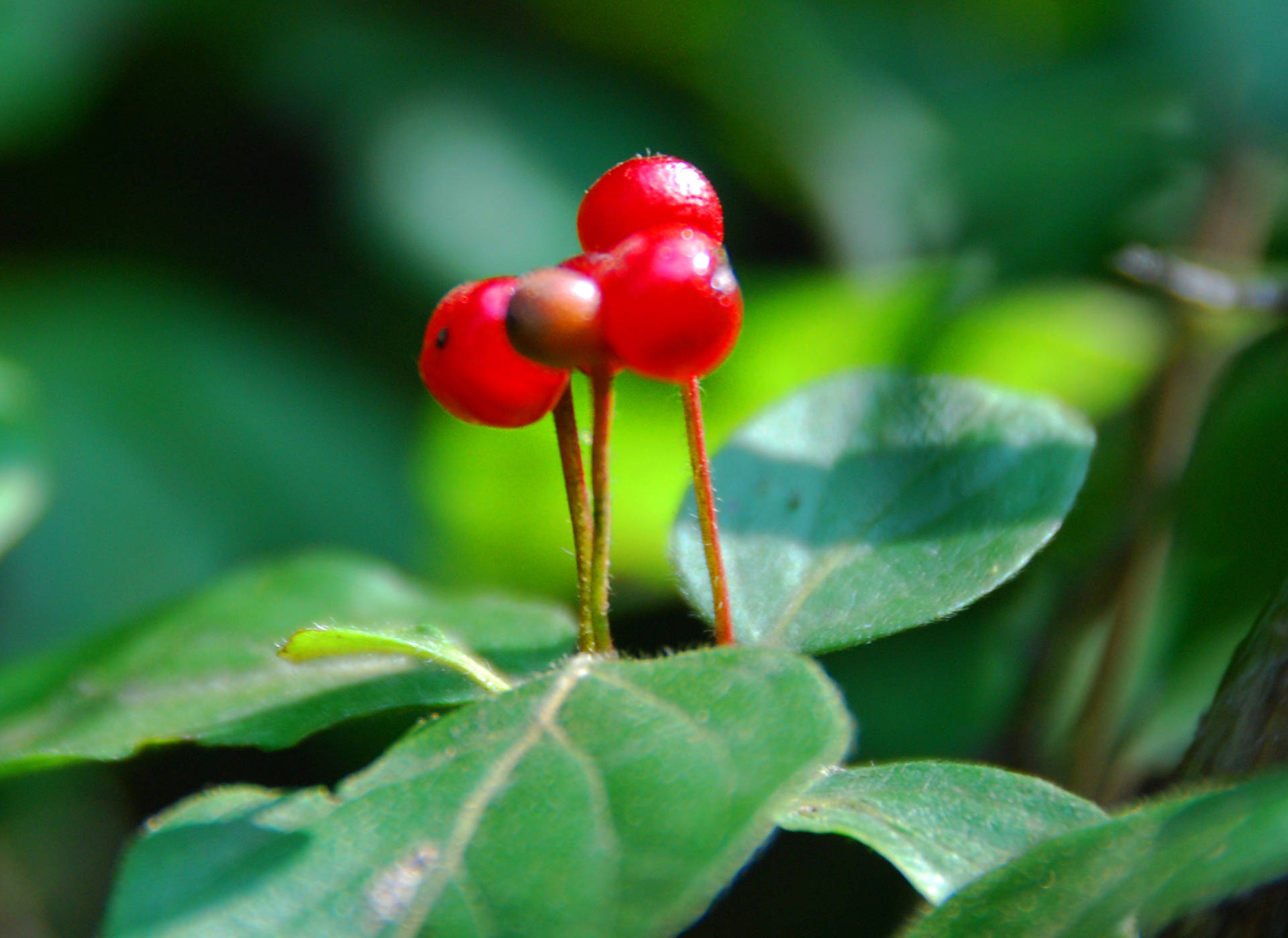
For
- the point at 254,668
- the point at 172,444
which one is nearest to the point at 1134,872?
the point at 254,668

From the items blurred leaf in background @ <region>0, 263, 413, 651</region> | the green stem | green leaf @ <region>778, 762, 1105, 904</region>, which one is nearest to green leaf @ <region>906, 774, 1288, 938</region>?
green leaf @ <region>778, 762, 1105, 904</region>

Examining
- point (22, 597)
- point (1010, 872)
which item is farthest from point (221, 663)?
point (22, 597)

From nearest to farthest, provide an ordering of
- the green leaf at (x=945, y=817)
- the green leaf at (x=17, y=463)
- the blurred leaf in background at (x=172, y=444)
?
1. the green leaf at (x=945, y=817)
2. the green leaf at (x=17, y=463)
3. the blurred leaf in background at (x=172, y=444)

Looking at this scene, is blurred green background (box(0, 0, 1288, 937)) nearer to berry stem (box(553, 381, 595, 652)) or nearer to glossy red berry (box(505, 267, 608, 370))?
berry stem (box(553, 381, 595, 652))

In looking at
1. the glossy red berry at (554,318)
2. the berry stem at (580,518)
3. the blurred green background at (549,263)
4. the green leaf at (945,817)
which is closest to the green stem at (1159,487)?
the blurred green background at (549,263)

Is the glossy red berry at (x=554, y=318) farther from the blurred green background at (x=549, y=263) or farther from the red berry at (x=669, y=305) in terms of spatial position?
the blurred green background at (x=549, y=263)
